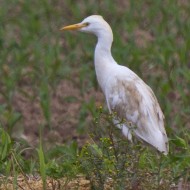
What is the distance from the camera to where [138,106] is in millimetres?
8414

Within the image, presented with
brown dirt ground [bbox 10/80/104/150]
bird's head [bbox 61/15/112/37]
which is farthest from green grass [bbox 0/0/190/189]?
bird's head [bbox 61/15/112/37]

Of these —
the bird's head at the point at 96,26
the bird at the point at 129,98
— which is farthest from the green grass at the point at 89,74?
the bird's head at the point at 96,26

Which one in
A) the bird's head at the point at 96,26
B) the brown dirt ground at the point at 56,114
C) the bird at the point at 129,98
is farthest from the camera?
the brown dirt ground at the point at 56,114

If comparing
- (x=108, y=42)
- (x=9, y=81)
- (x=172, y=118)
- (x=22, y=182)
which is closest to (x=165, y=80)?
(x=172, y=118)

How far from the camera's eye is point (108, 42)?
29.5ft

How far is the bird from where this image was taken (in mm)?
8195

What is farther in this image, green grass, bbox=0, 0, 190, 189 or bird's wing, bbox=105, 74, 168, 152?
bird's wing, bbox=105, 74, 168, 152

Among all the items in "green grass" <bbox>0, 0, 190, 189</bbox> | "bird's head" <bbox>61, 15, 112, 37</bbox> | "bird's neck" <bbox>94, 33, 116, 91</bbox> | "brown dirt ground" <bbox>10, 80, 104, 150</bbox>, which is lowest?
"brown dirt ground" <bbox>10, 80, 104, 150</bbox>

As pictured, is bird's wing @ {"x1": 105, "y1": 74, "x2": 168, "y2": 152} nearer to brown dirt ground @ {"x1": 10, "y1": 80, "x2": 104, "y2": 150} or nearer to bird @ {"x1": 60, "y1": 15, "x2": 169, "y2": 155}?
bird @ {"x1": 60, "y1": 15, "x2": 169, "y2": 155}

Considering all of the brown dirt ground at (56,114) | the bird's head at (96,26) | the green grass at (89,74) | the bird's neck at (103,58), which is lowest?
the brown dirt ground at (56,114)

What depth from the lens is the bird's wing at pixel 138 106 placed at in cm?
822

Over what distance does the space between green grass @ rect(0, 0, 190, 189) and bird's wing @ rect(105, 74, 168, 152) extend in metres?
0.17

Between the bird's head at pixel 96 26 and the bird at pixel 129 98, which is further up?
the bird's head at pixel 96 26

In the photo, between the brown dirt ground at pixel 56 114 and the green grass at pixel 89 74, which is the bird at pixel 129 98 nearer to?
the green grass at pixel 89 74
